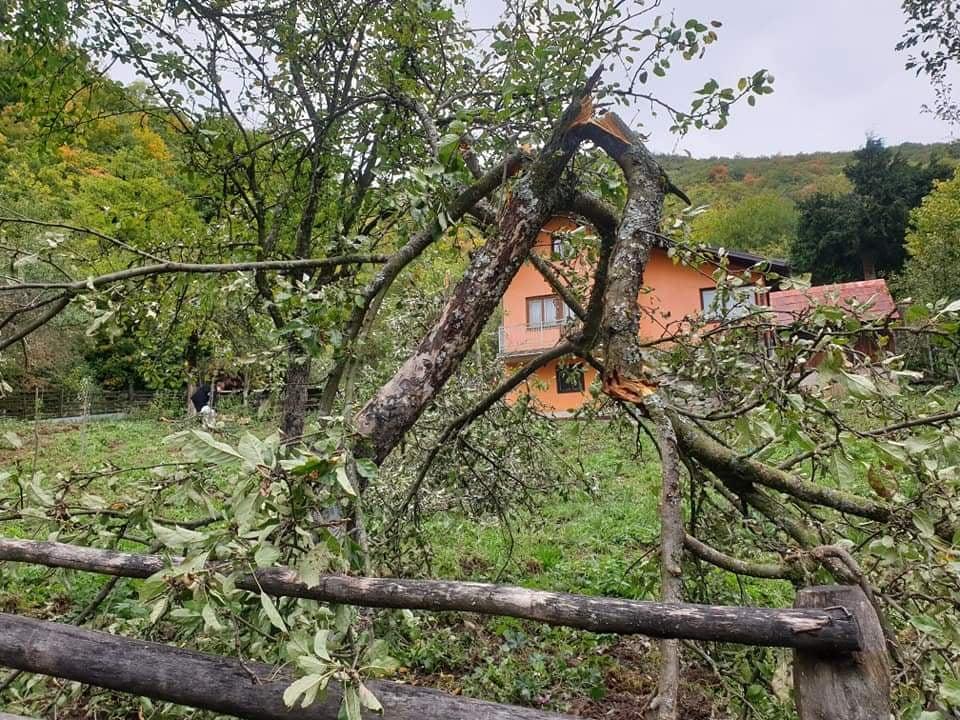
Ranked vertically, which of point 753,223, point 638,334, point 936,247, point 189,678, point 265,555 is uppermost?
point 753,223

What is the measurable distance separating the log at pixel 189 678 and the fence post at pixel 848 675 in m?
0.47

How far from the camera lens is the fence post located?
1069 mm

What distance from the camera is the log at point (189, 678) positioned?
4.24 feet

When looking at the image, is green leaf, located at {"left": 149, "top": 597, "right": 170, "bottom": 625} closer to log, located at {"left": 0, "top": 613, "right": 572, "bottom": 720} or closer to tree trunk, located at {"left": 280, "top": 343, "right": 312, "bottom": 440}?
log, located at {"left": 0, "top": 613, "right": 572, "bottom": 720}

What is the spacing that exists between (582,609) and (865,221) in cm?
2983

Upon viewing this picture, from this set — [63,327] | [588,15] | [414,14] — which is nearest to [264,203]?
[414,14]

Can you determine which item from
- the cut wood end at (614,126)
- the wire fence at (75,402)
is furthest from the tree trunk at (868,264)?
the cut wood end at (614,126)

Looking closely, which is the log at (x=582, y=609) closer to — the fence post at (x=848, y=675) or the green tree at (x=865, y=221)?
the fence post at (x=848, y=675)

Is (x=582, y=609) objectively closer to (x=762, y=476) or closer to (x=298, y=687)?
(x=298, y=687)

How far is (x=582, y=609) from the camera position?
120 centimetres

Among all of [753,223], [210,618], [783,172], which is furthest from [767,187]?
[210,618]

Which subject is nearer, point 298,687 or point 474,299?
point 298,687

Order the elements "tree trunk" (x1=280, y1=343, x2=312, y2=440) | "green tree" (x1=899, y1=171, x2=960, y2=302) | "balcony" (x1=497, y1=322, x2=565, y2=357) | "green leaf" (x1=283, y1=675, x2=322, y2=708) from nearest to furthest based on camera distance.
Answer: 1. "green leaf" (x1=283, y1=675, x2=322, y2=708)
2. "tree trunk" (x1=280, y1=343, x2=312, y2=440)
3. "green tree" (x1=899, y1=171, x2=960, y2=302)
4. "balcony" (x1=497, y1=322, x2=565, y2=357)

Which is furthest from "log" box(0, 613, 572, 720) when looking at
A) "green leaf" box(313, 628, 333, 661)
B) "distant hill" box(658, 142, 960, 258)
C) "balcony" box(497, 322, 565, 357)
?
"distant hill" box(658, 142, 960, 258)
